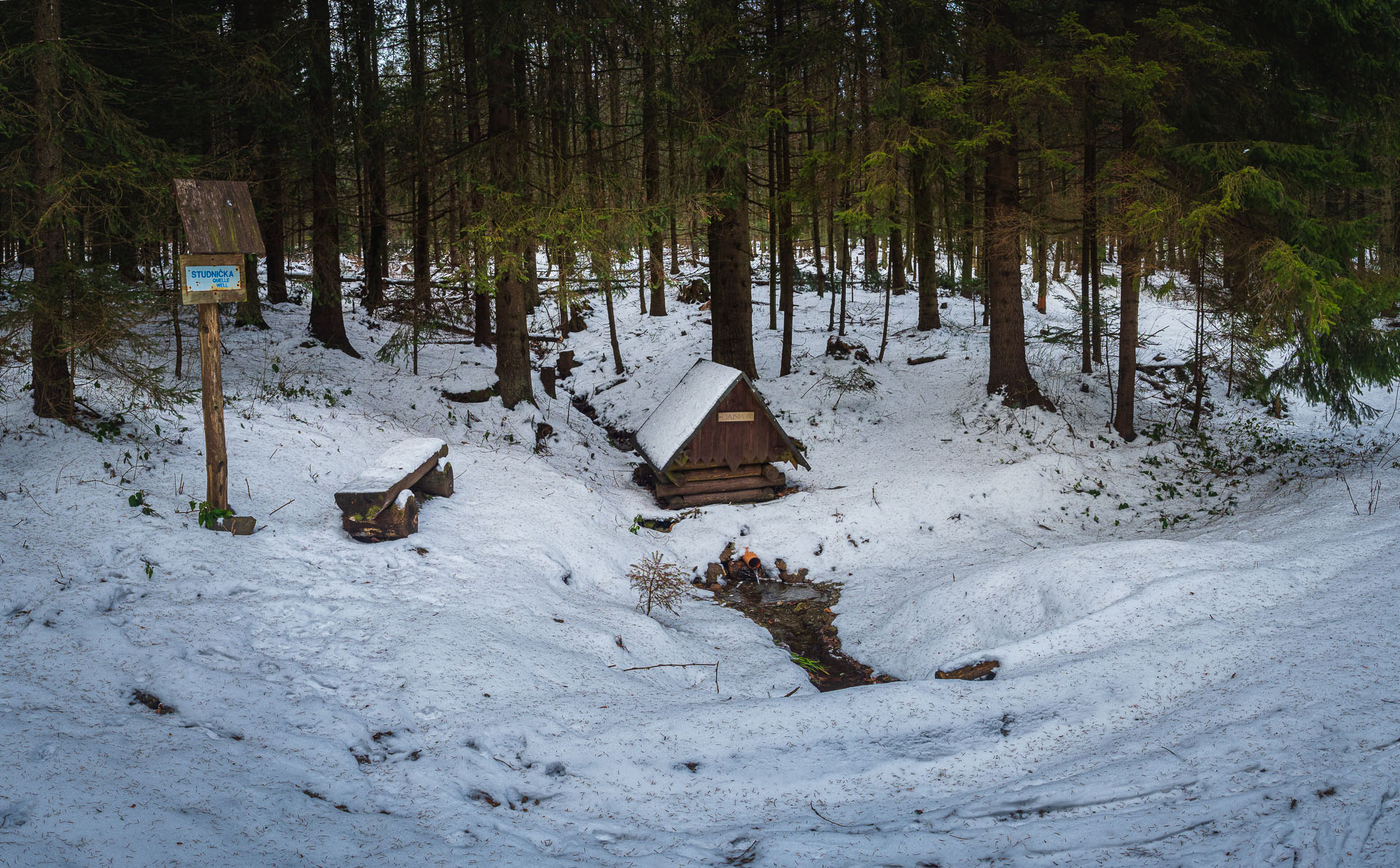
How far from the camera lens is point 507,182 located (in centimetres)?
1153

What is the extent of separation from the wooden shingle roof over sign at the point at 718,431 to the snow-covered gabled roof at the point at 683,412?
13 mm

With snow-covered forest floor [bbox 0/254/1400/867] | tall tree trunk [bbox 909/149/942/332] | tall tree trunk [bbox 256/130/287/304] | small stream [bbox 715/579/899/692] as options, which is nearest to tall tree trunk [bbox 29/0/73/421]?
snow-covered forest floor [bbox 0/254/1400/867]

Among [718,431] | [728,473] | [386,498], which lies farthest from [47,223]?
[728,473]

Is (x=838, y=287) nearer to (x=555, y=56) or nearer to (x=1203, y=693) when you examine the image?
(x=555, y=56)

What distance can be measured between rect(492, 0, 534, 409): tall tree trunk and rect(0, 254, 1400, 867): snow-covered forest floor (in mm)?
2857

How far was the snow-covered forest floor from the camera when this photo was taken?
11.1ft

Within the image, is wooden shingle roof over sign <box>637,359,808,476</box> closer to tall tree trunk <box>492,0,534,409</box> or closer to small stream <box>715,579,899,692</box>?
small stream <box>715,579,899,692</box>

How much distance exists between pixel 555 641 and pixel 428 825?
2.36 metres

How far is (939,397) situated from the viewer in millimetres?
14773

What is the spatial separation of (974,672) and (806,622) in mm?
2461

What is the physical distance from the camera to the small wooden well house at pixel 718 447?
1053cm

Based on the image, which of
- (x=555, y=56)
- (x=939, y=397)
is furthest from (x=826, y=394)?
(x=555, y=56)

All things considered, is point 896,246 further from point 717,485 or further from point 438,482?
point 438,482

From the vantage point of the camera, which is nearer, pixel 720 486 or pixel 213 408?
pixel 213 408
